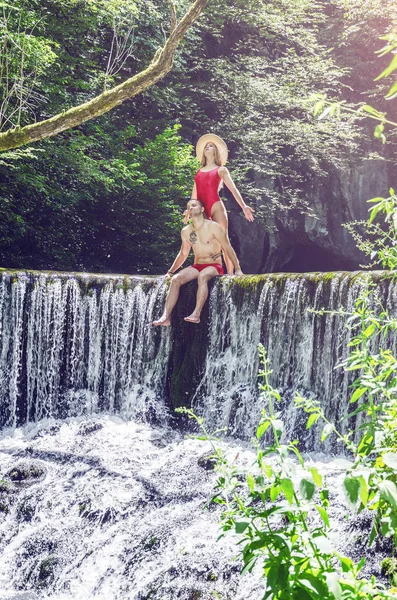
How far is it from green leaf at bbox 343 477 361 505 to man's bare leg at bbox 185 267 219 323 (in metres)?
6.34

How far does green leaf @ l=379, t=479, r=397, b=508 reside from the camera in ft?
4.94

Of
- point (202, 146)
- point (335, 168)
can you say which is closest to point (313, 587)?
point (202, 146)

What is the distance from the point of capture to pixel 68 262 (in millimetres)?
14398

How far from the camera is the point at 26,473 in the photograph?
264 inches

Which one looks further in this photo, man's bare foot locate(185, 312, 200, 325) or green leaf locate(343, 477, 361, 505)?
man's bare foot locate(185, 312, 200, 325)

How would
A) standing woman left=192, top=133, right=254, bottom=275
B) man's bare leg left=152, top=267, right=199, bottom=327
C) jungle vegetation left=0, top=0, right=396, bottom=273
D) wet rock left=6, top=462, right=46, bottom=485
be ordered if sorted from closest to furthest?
wet rock left=6, top=462, right=46, bottom=485, standing woman left=192, top=133, right=254, bottom=275, man's bare leg left=152, top=267, right=199, bottom=327, jungle vegetation left=0, top=0, right=396, bottom=273

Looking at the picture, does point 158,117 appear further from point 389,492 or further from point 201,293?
point 389,492

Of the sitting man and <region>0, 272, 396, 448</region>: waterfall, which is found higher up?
the sitting man

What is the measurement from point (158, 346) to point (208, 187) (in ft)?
5.97

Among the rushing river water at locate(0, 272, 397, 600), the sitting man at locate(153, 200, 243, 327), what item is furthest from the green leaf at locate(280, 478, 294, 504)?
the sitting man at locate(153, 200, 243, 327)

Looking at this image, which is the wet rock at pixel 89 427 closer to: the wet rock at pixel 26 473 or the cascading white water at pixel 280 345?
the cascading white water at pixel 280 345

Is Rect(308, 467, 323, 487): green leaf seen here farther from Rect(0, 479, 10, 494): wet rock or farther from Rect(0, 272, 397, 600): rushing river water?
Rect(0, 479, 10, 494): wet rock

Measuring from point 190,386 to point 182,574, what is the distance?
379 cm

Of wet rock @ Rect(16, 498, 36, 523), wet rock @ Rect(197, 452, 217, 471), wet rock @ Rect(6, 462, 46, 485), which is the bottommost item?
wet rock @ Rect(16, 498, 36, 523)
